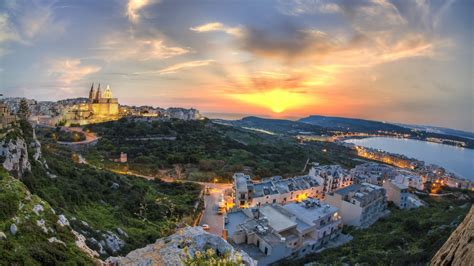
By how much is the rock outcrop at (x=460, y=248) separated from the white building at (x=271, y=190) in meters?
21.4

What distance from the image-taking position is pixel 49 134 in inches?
1810

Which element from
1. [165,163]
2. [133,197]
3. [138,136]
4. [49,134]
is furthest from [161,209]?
[49,134]

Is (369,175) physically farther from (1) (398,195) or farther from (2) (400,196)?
(2) (400,196)

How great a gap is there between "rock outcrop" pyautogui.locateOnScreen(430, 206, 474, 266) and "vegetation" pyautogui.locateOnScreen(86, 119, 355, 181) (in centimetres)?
3135

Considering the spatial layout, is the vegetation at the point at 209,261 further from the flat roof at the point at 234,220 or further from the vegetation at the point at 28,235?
the flat roof at the point at 234,220

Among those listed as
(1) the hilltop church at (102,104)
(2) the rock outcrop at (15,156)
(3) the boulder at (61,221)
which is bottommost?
(3) the boulder at (61,221)

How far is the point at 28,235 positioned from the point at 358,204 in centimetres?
2441

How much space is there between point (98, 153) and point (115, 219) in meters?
25.0

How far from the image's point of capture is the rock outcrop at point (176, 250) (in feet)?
34.0

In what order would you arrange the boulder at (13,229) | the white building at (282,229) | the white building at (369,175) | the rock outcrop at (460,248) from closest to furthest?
the rock outcrop at (460,248) → the boulder at (13,229) → the white building at (282,229) → the white building at (369,175)

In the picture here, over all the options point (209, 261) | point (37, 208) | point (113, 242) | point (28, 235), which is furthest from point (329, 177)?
point (28, 235)

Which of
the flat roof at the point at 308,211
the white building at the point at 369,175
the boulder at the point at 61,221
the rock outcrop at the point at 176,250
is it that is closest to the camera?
the rock outcrop at the point at 176,250

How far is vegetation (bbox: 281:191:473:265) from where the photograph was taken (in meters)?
15.6

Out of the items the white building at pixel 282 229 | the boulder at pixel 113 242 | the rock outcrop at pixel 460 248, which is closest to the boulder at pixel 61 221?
the boulder at pixel 113 242
